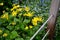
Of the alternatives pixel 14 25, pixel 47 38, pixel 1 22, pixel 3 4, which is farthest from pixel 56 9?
pixel 3 4

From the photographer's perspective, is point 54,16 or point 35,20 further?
point 35,20

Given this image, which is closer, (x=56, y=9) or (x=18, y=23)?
(x=56, y=9)

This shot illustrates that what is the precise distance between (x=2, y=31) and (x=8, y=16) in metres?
0.31

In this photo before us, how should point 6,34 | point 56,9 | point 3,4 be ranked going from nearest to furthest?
point 56,9 → point 6,34 → point 3,4

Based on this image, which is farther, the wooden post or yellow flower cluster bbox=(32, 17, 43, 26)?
yellow flower cluster bbox=(32, 17, 43, 26)

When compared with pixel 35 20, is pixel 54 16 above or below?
above

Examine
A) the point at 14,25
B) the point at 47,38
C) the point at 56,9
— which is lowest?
the point at 47,38

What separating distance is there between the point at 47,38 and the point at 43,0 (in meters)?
0.96

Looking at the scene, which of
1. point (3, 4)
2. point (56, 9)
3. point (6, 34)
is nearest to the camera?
point (56, 9)

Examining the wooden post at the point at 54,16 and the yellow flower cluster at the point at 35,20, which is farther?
the yellow flower cluster at the point at 35,20

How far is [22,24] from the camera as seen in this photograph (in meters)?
2.54

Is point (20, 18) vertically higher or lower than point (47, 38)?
higher

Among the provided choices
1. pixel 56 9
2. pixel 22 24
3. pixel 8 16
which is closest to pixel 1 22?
pixel 8 16

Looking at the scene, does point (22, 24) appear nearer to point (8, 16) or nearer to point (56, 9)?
point (8, 16)
